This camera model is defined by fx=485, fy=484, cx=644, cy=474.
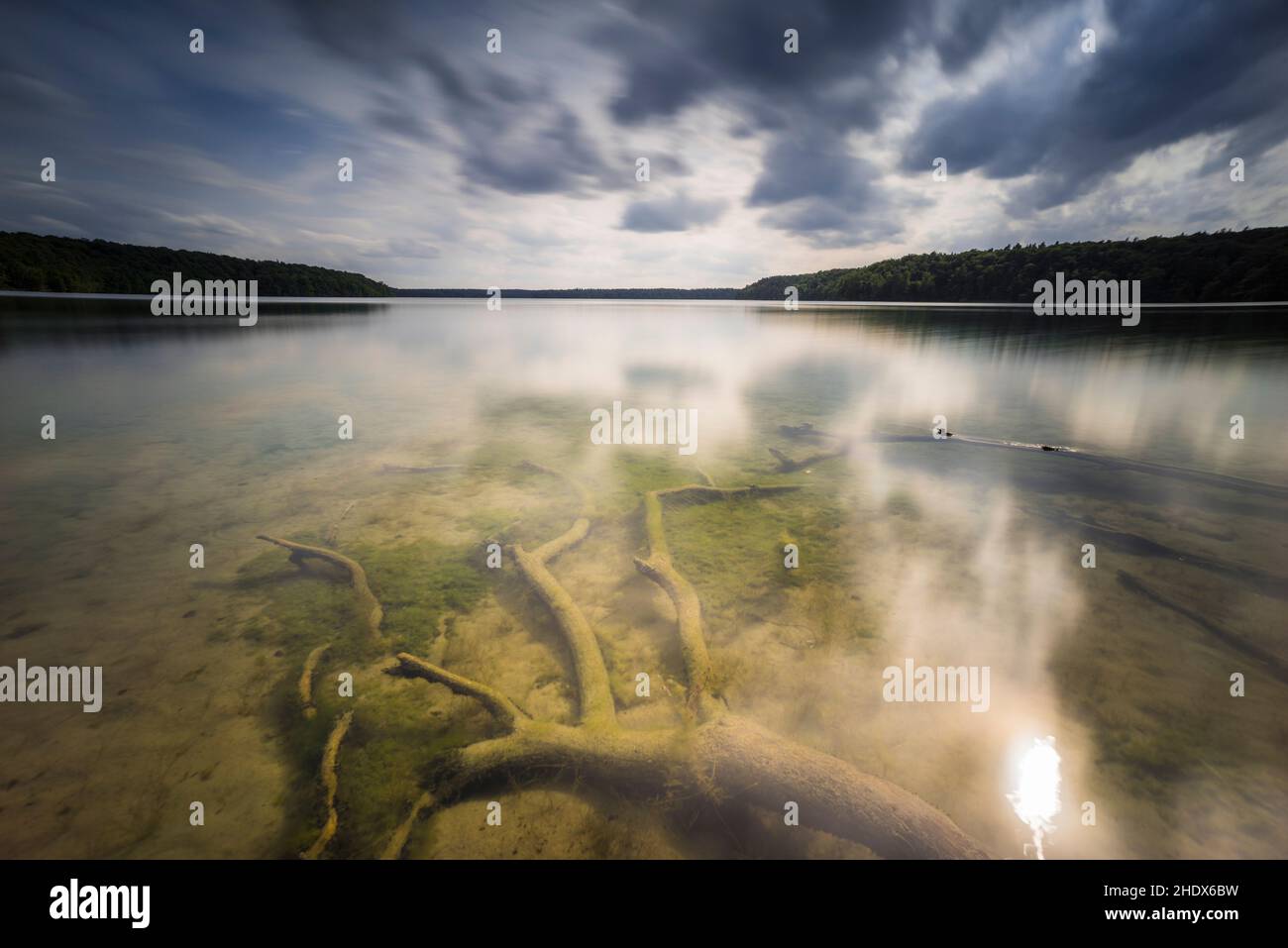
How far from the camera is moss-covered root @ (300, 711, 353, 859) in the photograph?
3206 mm

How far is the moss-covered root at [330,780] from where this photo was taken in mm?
3206

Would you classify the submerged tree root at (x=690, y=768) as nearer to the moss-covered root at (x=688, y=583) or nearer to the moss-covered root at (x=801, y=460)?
the moss-covered root at (x=688, y=583)

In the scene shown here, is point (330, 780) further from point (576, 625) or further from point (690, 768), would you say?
point (690, 768)

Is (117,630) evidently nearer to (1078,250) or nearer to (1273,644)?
(1273,644)

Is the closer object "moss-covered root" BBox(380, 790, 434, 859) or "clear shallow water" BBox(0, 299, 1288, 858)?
"moss-covered root" BBox(380, 790, 434, 859)

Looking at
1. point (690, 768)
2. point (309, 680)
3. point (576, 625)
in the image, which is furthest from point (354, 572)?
point (690, 768)

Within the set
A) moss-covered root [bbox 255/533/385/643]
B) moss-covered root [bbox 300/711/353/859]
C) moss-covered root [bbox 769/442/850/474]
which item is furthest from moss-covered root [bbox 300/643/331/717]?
moss-covered root [bbox 769/442/850/474]

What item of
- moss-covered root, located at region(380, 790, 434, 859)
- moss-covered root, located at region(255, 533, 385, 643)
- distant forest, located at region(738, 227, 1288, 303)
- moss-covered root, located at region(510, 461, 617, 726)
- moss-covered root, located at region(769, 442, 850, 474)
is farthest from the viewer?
distant forest, located at region(738, 227, 1288, 303)

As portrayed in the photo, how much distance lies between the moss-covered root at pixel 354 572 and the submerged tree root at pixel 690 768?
120 centimetres

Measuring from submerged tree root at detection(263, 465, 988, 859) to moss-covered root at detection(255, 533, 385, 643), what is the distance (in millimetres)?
1201

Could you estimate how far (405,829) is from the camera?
331cm

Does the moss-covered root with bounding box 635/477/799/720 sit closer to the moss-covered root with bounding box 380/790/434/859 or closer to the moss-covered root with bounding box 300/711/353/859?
the moss-covered root with bounding box 380/790/434/859
